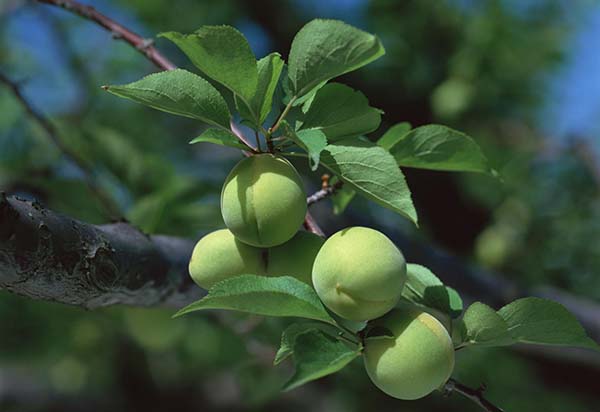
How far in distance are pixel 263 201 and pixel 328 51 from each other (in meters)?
0.14

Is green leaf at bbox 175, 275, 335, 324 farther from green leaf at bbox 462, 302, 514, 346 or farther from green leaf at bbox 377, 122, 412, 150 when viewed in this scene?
green leaf at bbox 377, 122, 412, 150

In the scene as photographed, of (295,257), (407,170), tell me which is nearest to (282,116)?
(295,257)

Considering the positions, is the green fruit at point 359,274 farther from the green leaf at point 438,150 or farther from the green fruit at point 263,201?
the green leaf at point 438,150

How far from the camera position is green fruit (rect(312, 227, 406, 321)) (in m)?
0.51

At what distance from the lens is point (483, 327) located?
1.78 feet

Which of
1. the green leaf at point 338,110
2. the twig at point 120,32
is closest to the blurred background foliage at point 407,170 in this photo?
the twig at point 120,32

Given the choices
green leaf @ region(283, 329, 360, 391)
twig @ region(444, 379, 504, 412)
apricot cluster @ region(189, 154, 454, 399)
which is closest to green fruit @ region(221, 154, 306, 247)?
apricot cluster @ region(189, 154, 454, 399)

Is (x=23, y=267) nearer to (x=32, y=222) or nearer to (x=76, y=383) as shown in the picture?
(x=32, y=222)

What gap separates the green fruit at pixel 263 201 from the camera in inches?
21.3

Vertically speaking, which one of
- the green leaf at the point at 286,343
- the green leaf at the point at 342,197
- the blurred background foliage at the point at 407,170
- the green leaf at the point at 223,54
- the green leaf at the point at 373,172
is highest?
the green leaf at the point at 223,54

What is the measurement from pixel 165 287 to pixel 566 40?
2.60m

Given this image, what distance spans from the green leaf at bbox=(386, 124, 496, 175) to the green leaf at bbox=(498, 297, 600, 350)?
20 centimetres

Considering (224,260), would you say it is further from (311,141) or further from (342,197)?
(342,197)

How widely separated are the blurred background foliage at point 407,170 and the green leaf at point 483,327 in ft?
3.18
